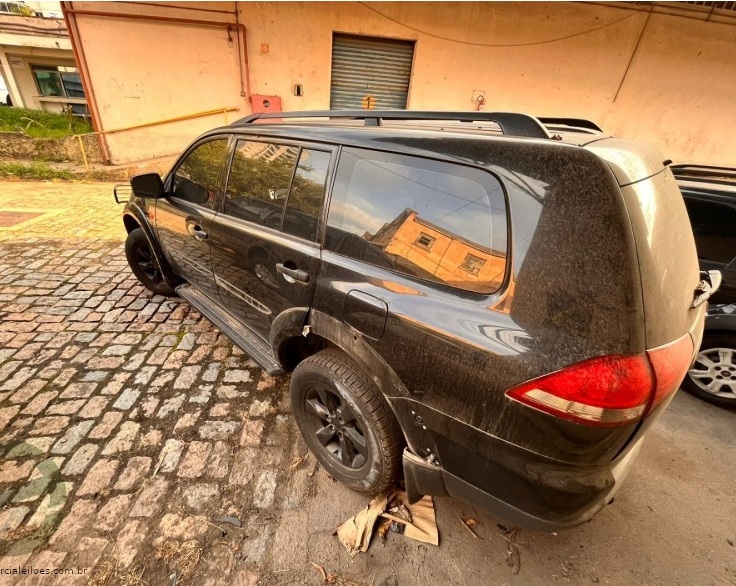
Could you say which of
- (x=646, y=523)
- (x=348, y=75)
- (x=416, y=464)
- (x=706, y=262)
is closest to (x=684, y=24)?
(x=348, y=75)

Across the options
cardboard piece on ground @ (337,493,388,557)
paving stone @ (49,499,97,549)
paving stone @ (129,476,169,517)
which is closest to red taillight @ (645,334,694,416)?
cardboard piece on ground @ (337,493,388,557)

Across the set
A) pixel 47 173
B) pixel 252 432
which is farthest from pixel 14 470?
pixel 47 173

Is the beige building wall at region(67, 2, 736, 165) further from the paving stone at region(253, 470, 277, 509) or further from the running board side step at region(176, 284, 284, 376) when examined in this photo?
the paving stone at region(253, 470, 277, 509)

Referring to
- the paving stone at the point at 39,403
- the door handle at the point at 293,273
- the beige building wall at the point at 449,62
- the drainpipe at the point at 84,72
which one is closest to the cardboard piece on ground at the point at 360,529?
the door handle at the point at 293,273

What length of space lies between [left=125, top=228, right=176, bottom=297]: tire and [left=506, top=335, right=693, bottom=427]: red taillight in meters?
3.53

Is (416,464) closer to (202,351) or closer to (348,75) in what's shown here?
(202,351)

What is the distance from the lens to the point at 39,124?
34.6ft

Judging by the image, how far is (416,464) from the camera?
1.53 meters

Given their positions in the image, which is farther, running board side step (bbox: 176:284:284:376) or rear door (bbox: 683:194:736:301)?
rear door (bbox: 683:194:736:301)

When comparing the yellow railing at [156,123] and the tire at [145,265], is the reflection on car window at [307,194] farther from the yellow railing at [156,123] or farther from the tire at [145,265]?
the yellow railing at [156,123]

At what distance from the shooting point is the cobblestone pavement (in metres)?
1.61

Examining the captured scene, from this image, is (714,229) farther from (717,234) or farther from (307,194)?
(307,194)

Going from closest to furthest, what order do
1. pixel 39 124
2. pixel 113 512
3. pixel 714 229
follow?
pixel 113 512
pixel 714 229
pixel 39 124

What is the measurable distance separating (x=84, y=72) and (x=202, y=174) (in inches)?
308
